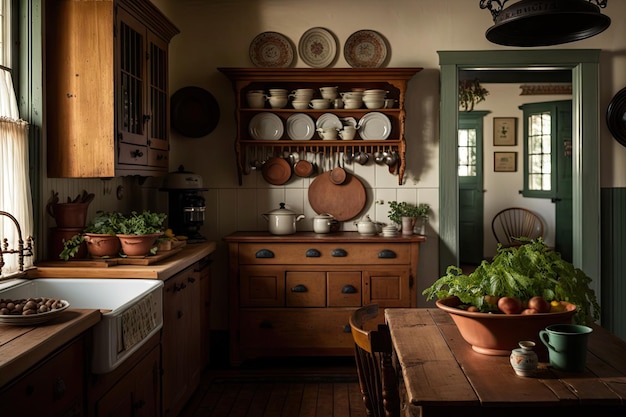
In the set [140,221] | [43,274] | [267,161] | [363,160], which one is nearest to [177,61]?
[267,161]

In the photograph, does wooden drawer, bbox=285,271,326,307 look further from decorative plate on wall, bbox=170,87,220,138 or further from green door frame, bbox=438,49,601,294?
decorative plate on wall, bbox=170,87,220,138

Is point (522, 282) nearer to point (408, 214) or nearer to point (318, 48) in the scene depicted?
point (408, 214)

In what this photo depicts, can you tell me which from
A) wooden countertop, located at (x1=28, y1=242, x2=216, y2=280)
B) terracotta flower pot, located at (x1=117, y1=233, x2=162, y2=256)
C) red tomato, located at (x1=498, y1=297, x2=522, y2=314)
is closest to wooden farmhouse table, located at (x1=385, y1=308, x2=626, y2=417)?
red tomato, located at (x1=498, y1=297, x2=522, y2=314)

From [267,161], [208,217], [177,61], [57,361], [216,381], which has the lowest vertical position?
[216,381]

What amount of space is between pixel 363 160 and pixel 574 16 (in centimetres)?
265

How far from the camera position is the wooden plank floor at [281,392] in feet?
12.0

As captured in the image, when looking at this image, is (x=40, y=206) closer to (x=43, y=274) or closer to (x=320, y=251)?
(x=43, y=274)

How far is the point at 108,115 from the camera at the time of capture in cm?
317

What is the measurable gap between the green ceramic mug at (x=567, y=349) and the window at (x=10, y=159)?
7.31ft

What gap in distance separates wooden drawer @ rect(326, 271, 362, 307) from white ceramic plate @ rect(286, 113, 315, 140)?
3.50 feet

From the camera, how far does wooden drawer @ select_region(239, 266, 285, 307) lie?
4375mm

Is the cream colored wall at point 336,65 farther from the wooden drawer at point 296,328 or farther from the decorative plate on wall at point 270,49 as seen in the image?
the wooden drawer at point 296,328

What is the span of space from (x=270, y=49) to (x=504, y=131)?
5096 mm

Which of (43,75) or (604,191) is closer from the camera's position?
(43,75)
